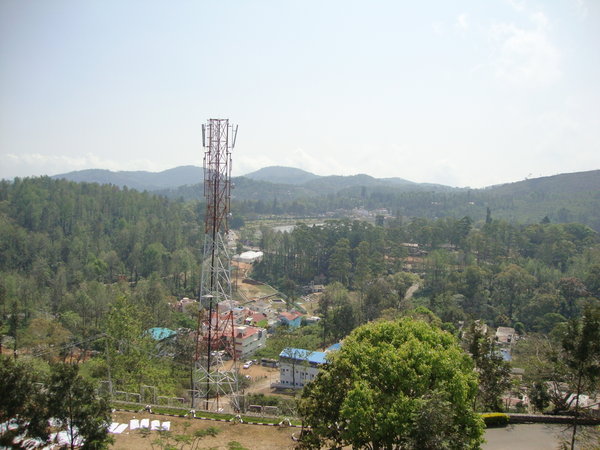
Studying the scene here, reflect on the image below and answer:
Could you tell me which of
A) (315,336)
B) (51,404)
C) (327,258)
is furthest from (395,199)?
(51,404)

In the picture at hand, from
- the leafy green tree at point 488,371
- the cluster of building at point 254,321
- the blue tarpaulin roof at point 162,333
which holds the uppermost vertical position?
the leafy green tree at point 488,371

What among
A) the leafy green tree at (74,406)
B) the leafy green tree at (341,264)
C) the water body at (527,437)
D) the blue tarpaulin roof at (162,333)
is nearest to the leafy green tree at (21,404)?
the leafy green tree at (74,406)

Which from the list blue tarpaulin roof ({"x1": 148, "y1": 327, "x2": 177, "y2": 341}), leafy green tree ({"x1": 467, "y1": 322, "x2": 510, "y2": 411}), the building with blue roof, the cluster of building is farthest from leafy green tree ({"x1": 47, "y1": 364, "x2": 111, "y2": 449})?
the cluster of building

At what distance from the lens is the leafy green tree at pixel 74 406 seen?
828 centimetres

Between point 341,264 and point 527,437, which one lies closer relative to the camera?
point 527,437

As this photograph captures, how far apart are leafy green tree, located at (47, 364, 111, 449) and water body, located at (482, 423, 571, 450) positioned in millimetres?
9563

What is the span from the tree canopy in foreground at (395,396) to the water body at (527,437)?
3169 mm

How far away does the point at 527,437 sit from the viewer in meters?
12.5

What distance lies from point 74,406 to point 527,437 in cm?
1169

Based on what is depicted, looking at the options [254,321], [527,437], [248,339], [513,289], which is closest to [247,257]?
[254,321]

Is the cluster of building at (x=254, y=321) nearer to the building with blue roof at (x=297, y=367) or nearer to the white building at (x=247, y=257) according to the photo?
the building with blue roof at (x=297, y=367)

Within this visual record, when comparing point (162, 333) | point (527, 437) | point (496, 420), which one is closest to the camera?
point (527, 437)

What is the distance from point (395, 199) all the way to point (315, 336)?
106m

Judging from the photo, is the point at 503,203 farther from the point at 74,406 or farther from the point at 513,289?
the point at 74,406
